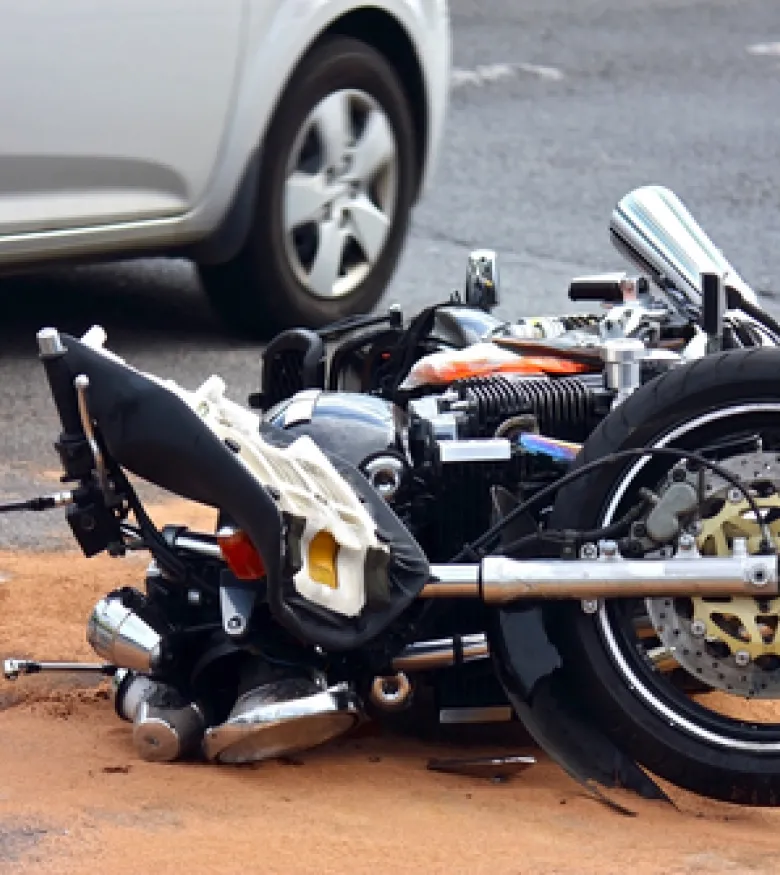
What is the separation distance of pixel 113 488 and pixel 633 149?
26.0ft

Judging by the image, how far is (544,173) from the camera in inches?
425

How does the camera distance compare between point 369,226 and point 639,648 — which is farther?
point 369,226

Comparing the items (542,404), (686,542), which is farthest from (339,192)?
(686,542)

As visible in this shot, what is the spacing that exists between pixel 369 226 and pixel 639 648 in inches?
150

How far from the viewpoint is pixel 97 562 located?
543 centimetres

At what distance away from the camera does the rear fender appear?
3.91 meters

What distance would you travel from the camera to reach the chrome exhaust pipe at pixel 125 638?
4039 millimetres

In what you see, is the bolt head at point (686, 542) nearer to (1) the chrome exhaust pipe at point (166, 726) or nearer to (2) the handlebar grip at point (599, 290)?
(1) the chrome exhaust pipe at point (166, 726)

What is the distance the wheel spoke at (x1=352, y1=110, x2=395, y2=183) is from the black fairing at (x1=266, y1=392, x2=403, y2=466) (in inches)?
130

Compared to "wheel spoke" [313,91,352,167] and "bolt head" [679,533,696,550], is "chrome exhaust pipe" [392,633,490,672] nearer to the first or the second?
"bolt head" [679,533,696,550]

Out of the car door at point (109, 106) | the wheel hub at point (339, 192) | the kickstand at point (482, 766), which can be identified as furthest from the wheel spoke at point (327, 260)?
the kickstand at point (482, 766)

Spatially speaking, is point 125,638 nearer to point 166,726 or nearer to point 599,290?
point 166,726

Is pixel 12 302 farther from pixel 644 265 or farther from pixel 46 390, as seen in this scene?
pixel 644 265

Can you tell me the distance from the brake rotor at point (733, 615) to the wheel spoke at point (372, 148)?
3.75 metres
